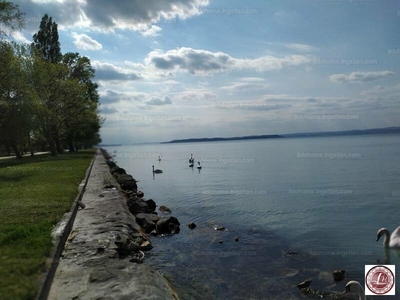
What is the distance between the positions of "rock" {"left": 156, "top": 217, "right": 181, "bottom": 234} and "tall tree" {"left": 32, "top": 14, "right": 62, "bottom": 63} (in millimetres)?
43639

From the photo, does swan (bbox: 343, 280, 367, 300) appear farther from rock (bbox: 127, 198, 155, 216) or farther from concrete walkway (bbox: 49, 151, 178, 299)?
rock (bbox: 127, 198, 155, 216)

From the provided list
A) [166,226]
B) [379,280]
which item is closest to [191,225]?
[166,226]

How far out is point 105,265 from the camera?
294 inches

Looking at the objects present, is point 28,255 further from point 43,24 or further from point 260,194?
point 43,24

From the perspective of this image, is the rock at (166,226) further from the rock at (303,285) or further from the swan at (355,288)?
the swan at (355,288)

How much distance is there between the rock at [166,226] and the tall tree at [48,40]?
4364 centimetres

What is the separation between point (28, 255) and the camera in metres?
6.57

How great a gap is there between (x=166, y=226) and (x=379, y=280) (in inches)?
340

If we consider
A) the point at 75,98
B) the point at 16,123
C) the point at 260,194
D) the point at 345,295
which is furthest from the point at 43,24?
the point at 345,295

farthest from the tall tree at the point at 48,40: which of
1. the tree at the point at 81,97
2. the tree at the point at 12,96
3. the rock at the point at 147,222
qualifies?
the rock at the point at 147,222

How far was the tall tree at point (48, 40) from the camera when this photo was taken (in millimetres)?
48688

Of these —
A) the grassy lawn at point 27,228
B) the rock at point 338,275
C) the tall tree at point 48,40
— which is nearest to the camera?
the grassy lawn at point 27,228

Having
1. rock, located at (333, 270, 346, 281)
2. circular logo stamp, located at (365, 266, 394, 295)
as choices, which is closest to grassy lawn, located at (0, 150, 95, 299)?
rock, located at (333, 270, 346, 281)

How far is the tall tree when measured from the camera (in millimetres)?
48688
